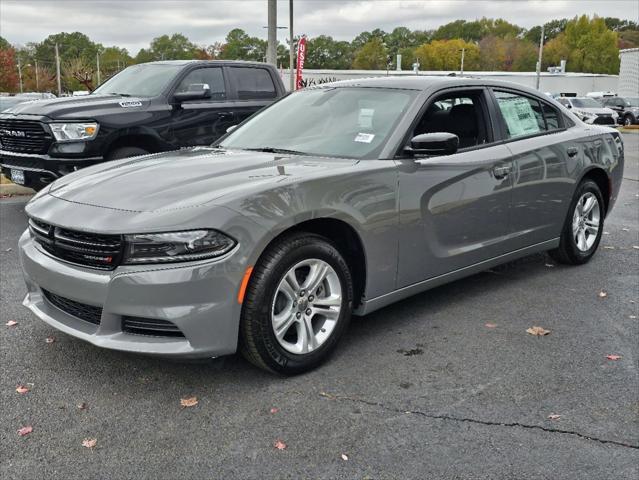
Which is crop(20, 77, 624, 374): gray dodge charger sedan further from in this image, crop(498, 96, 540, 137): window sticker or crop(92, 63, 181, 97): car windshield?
crop(92, 63, 181, 97): car windshield

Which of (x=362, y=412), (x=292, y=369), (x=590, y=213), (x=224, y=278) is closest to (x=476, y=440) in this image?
(x=362, y=412)

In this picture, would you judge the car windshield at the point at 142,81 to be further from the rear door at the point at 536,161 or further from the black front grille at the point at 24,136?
the rear door at the point at 536,161

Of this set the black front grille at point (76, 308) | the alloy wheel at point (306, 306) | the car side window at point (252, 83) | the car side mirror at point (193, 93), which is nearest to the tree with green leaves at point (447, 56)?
the car side window at point (252, 83)

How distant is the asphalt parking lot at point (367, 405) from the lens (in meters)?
2.76

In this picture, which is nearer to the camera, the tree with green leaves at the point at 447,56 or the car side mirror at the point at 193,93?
the car side mirror at the point at 193,93

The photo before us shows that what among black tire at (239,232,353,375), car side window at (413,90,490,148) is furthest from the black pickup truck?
black tire at (239,232,353,375)

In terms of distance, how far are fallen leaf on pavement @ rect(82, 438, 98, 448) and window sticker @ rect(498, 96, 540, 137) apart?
355 cm

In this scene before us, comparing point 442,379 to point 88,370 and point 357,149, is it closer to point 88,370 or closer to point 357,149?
point 357,149

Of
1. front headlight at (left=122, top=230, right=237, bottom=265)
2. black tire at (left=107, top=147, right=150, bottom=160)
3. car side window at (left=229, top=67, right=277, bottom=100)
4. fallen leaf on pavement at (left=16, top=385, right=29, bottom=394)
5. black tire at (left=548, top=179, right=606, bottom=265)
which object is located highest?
car side window at (left=229, top=67, right=277, bottom=100)

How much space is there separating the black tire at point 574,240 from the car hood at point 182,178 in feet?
8.22

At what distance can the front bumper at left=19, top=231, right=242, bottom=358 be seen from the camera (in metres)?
3.07

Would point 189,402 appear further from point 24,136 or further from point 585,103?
point 585,103

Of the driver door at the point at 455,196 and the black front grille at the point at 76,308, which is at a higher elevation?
the driver door at the point at 455,196

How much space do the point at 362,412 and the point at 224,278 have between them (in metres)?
0.92
